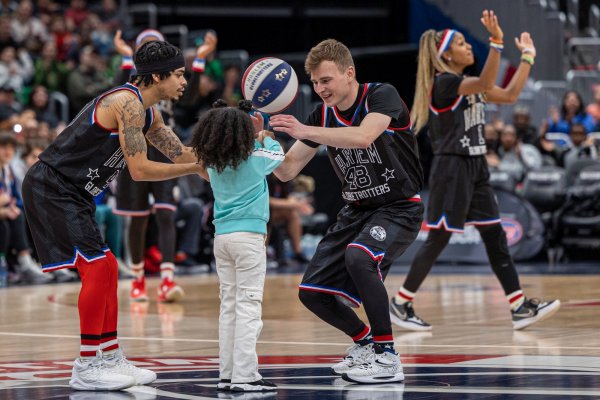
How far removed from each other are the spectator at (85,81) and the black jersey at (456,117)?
375 inches

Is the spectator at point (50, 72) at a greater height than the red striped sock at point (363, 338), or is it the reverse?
the spectator at point (50, 72)

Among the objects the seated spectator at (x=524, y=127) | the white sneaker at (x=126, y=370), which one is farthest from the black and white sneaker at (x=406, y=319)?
the seated spectator at (x=524, y=127)

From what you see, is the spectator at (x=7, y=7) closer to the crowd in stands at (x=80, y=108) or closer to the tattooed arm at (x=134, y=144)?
the crowd in stands at (x=80, y=108)

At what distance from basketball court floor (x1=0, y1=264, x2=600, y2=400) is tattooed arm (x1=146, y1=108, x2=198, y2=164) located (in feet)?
3.94

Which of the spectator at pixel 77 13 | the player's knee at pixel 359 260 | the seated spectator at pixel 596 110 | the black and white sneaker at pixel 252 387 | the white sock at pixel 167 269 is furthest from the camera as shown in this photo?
the spectator at pixel 77 13

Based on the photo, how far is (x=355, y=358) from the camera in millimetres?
6461

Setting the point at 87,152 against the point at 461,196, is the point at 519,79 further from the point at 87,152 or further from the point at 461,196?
the point at 87,152

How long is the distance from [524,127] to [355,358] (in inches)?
452

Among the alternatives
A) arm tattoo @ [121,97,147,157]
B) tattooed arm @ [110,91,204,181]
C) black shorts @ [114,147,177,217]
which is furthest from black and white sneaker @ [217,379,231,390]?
black shorts @ [114,147,177,217]

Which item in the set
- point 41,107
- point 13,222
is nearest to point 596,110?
point 41,107

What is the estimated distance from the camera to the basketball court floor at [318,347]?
590 centimetres

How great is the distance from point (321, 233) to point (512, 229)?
3.43 metres

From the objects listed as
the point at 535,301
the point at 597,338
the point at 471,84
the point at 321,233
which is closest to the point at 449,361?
the point at 597,338

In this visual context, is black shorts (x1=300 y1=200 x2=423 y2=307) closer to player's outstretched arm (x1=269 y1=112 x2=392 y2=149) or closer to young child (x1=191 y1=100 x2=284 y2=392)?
player's outstretched arm (x1=269 y1=112 x2=392 y2=149)
